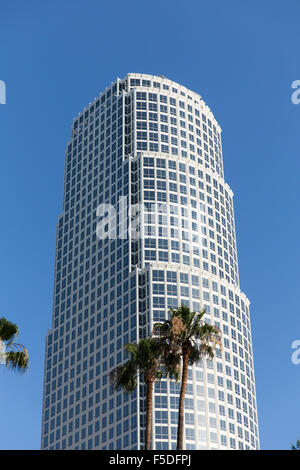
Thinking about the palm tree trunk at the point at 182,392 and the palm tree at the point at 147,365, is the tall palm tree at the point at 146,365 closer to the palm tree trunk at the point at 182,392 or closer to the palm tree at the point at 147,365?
the palm tree at the point at 147,365

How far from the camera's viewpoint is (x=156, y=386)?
174125 mm

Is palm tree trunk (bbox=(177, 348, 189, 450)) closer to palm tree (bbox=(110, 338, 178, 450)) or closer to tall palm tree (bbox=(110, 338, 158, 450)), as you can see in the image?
palm tree (bbox=(110, 338, 178, 450))

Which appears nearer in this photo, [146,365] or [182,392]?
A: [182,392]

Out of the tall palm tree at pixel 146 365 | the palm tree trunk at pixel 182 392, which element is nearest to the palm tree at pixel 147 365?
the tall palm tree at pixel 146 365

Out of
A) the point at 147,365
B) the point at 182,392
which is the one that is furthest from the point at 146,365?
the point at 182,392

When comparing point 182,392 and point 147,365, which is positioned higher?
point 147,365

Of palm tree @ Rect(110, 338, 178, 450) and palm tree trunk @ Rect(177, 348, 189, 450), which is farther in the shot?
palm tree @ Rect(110, 338, 178, 450)

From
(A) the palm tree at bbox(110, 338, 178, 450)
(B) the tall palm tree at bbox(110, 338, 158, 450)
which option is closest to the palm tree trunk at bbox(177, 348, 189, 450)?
(A) the palm tree at bbox(110, 338, 178, 450)

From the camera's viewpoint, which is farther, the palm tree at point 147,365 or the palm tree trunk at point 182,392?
the palm tree at point 147,365

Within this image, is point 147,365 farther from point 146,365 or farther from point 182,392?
point 182,392
